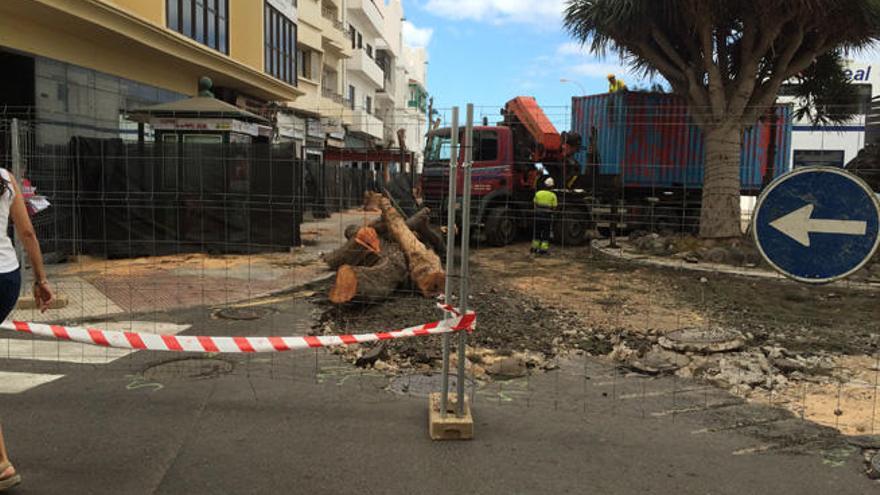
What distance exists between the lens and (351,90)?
46.0 metres

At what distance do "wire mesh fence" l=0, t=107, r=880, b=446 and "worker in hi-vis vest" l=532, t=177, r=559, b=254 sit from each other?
33cm

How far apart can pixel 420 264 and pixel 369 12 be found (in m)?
42.6

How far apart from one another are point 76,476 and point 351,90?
44.0 m

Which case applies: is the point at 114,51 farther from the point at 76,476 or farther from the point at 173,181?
the point at 76,476

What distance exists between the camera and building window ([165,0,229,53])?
711 inches

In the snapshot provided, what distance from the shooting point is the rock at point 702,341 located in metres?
6.68

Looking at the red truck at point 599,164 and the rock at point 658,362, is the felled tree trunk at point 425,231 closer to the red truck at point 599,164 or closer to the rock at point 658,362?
the red truck at point 599,164

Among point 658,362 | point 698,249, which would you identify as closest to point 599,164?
point 698,249

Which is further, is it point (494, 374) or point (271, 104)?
point (271, 104)

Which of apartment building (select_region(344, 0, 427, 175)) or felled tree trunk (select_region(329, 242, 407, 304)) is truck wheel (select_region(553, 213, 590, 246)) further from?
apartment building (select_region(344, 0, 427, 175))

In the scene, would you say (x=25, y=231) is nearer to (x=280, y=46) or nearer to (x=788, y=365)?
(x=788, y=365)

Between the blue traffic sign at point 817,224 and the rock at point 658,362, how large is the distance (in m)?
1.90

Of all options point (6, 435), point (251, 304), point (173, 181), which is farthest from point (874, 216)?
point (173, 181)

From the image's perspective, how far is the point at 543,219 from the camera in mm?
14273
